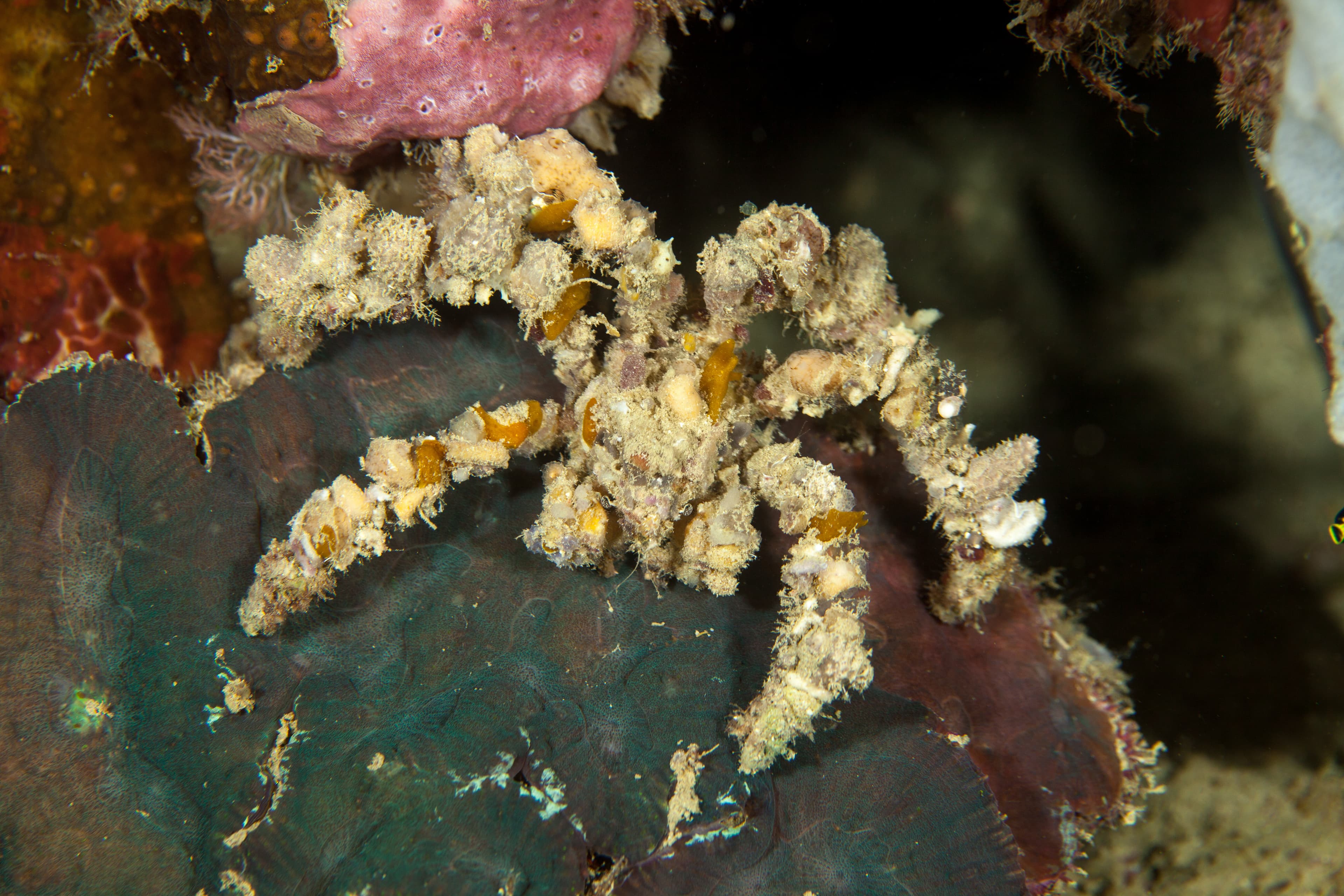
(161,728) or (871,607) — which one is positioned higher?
(871,607)

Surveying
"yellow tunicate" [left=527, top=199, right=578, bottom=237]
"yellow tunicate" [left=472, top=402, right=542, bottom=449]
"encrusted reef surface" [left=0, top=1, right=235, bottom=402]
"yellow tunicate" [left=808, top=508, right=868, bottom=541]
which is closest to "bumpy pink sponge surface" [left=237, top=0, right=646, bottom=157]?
"yellow tunicate" [left=527, top=199, right=578, bottom=237]

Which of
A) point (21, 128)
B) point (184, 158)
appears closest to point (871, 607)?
point (184, 158)

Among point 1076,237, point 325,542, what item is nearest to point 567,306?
point 325,542

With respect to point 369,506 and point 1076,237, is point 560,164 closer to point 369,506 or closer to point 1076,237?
point 369,506

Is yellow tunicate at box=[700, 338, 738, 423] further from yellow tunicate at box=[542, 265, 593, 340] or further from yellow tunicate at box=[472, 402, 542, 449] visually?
yellow tunicate at box=[472, 402, 542, 449]

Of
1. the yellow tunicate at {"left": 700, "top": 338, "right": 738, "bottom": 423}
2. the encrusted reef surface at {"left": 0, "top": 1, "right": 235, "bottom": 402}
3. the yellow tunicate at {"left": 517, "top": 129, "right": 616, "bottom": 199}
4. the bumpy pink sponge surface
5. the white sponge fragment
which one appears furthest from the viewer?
the encrusted reef surface at {"left": 0, "top": 1, "right": 235, "bottom": 402}

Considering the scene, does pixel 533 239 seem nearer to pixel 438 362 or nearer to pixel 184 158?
pixel 438 362

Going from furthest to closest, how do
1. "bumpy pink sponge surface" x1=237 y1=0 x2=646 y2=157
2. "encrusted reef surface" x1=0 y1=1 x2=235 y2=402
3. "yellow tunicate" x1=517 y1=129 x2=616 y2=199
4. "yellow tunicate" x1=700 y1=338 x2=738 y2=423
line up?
"encrusted reef surface" x1=0 y1=1 x2=235 y2=402 < "yellow tunicate" x1=517 y1=129 x2=616 y2=199 < "bumpy pink sponge surface" x1=237 y1=0 x2=646 y2=157 < "yellow tunicate" x1=700 y1=338 x2=738 y2=423
